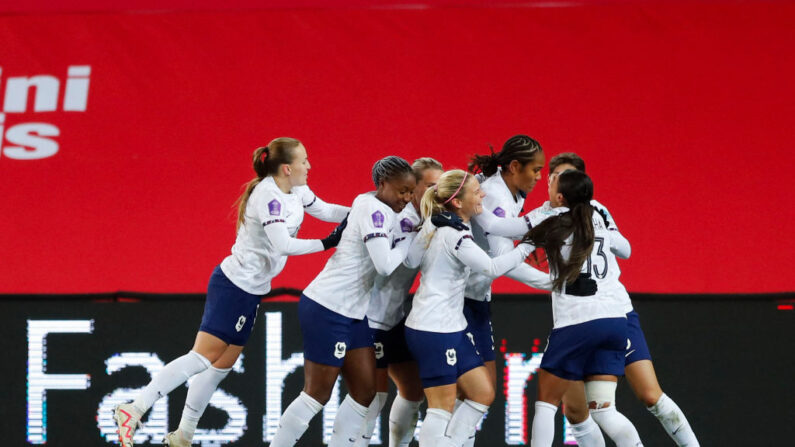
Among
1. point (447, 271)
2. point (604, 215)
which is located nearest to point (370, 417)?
point (447, 271)

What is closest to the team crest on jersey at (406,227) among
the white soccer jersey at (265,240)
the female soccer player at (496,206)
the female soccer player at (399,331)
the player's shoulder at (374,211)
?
the female soccer player at (399,331)

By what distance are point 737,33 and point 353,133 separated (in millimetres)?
2912

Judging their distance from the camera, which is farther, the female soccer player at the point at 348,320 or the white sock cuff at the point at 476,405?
the female soccer player at the point at 348,320

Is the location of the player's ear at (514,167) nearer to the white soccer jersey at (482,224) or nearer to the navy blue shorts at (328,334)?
the white soccer jersey at (482,224)

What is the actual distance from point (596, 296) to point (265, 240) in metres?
1.71

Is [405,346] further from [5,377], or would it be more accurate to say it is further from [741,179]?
[741,179]

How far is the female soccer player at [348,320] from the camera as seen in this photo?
4648mm

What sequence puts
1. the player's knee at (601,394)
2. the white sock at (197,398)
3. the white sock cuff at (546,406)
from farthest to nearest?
1. the white sock at (197,398)
2. the player's knee at (601,394)
3. the white sock cuff at (546,406)

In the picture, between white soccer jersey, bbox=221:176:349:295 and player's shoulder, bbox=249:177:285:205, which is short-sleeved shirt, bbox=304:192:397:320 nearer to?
white soccer jersey, bbox=221:176:349:295

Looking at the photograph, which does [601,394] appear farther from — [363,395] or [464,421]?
[363,395]

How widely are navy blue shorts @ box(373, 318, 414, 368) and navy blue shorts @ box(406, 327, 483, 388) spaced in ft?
1.25

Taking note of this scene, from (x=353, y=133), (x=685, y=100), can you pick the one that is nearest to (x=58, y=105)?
(x=353, y=133)

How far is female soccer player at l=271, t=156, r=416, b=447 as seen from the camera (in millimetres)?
4648

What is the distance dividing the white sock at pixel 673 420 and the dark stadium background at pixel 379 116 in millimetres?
2212
